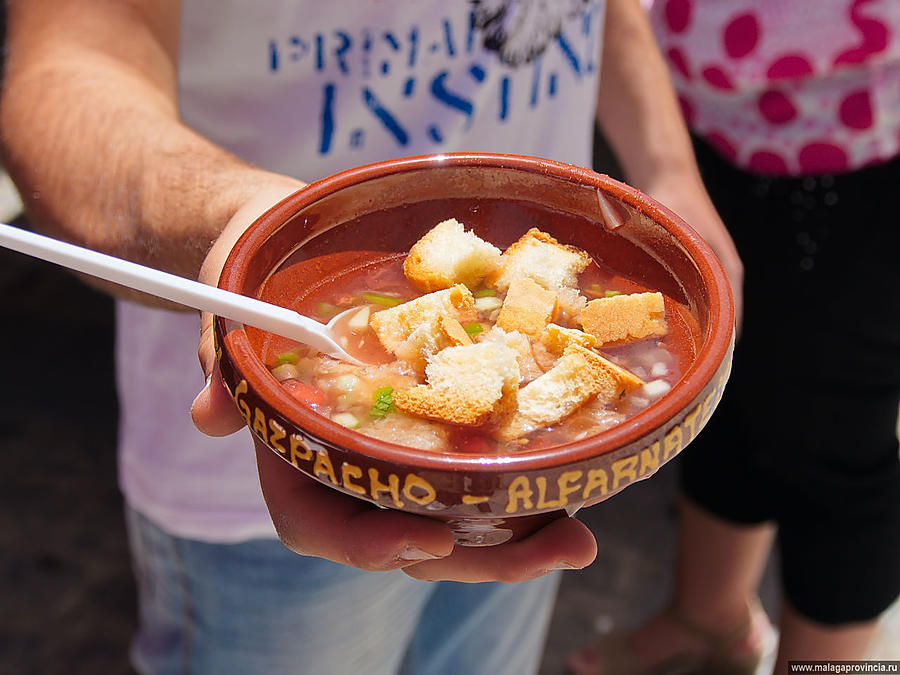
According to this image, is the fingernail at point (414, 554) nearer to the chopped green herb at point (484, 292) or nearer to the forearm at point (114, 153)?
the chopped green herb at point (484, 292)

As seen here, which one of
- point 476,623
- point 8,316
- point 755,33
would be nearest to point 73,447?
point 8,316

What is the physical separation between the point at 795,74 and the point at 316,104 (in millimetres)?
1226

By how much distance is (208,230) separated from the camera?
4.65 feet

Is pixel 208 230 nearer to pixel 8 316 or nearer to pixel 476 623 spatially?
pixel 476 623

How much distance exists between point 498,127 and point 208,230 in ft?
2.53

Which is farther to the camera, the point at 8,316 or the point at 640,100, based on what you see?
the point at 8,316

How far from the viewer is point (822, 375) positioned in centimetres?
247

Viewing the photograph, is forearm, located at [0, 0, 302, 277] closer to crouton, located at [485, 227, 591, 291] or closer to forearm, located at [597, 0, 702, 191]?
crouton, located at [485, 227, 591, 291]

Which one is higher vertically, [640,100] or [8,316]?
[640,100]

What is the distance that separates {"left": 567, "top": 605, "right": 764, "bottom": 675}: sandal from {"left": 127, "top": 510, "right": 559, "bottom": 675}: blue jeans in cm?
70

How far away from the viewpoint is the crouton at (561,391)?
1.10m

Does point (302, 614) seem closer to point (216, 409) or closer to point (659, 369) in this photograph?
point (216, 409)

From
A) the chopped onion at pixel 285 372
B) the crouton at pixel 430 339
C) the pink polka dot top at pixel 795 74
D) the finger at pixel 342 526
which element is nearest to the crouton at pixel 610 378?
the crouton at pixel 430 339

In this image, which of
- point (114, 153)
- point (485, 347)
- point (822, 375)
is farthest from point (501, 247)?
point (822, 375)
